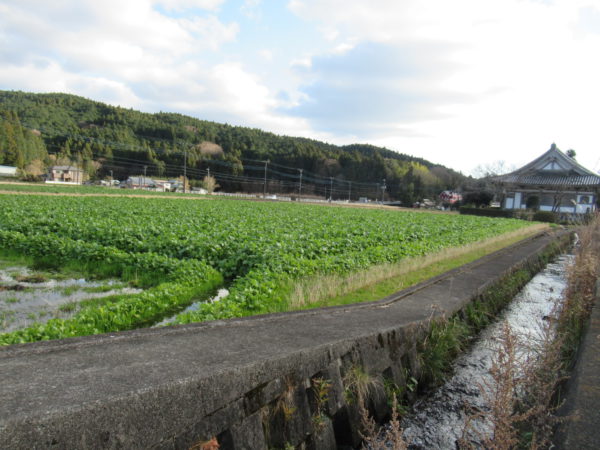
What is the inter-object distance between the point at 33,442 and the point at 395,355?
3.46 meters

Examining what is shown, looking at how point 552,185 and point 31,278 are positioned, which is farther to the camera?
point 552,185

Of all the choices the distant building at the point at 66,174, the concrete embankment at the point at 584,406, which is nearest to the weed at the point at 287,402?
the concrete embankment at the point at 584,406

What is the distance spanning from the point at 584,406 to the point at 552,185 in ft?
160

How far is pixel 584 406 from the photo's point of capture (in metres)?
2.84

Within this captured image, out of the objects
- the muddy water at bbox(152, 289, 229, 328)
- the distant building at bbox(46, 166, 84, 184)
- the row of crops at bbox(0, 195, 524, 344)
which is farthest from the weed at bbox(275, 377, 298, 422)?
the distant building at bbox(46, 166, 84, 184)

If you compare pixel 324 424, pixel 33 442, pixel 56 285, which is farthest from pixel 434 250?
pixel 33 442

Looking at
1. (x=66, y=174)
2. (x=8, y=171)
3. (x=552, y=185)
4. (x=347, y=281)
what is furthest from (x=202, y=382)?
(x=66, y=174)

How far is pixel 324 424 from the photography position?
315 centimetres

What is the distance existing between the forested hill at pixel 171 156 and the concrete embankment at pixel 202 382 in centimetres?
8128

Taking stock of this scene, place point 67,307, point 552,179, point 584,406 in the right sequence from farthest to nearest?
point 552,179 → point 67,307 → point 584,406

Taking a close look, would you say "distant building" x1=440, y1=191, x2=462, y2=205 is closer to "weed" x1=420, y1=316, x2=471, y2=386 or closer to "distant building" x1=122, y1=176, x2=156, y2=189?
"distant building" x1=122, y1=176, x2=156, y2=189

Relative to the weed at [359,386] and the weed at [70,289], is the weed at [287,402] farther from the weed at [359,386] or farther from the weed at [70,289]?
the weed at [70,289]

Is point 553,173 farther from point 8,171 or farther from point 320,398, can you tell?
point 8,171

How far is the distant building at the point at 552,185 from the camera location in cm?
4116
